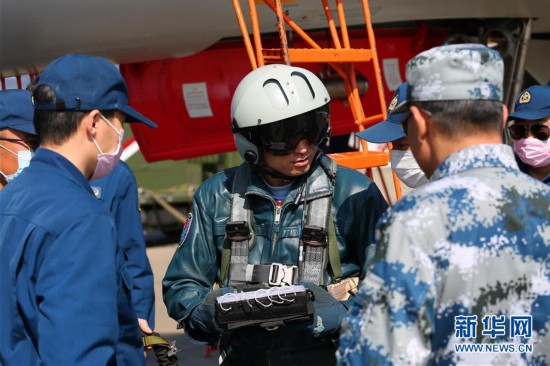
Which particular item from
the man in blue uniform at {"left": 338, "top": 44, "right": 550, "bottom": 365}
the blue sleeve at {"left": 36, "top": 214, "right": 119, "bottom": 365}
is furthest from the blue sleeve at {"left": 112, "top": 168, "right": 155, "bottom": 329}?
the man in blue uniform at {"left": 338, "top": 44, "right": 550, "bottom": 365}

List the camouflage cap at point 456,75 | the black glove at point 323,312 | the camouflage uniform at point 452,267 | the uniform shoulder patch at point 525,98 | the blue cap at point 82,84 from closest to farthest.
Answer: the camouflage uniform at point 452,267 < the camouflage cap at point 456,75 < the blue cap at point 82,84 < the black glove at point 323,312 < the uniform shoulder patch at point 525,98

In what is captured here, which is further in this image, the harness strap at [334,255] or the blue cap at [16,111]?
the blue cap at [16,111]

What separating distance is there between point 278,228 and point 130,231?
119 cm

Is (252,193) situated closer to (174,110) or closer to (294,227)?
(294,227)

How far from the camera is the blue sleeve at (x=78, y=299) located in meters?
1.85

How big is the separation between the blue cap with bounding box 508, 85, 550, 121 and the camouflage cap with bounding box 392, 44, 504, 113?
196 centimetres

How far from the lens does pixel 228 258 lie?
9.27 ft

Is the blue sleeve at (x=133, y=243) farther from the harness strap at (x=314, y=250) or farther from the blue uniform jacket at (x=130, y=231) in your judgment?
the harness strap at (x=314, y=250)

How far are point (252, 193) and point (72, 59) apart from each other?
3.04 feet

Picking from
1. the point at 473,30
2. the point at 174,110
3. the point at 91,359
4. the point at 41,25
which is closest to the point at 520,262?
the point at 91,359

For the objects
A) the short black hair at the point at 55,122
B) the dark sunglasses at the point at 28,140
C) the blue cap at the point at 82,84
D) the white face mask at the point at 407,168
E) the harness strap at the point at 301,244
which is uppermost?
the blue cap at the point at 82,84

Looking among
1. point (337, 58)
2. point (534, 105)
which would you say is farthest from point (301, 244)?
point (337, 58)

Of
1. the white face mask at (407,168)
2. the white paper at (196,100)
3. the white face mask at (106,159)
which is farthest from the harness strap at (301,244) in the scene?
the white paper at (196,100)

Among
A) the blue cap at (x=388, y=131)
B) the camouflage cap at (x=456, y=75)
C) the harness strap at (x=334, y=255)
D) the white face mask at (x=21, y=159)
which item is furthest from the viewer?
the white face mask at (x=21, y=159)
